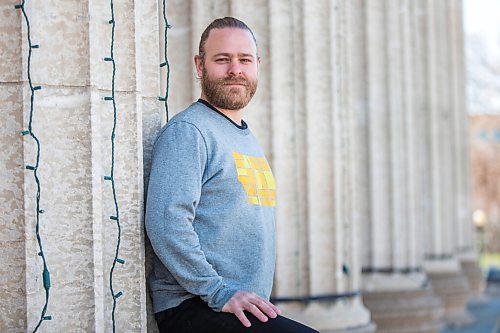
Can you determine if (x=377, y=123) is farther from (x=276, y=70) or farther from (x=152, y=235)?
(x=152, y=235)

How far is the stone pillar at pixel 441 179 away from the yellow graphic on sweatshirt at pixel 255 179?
9752 mm

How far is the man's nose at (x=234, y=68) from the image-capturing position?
3.50 meters

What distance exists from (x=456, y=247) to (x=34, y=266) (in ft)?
46.0

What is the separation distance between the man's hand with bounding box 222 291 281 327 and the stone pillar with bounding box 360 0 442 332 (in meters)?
7.17

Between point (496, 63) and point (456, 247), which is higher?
point (496, 63)

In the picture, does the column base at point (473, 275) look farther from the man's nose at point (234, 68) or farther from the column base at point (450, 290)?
the man's nose at point (234, 68)

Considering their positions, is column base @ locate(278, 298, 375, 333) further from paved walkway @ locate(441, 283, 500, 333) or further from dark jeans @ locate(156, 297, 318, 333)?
paved walkway @ locate(441, 283, 500, 333)

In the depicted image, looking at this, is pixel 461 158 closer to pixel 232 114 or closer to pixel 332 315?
pixel 332 315

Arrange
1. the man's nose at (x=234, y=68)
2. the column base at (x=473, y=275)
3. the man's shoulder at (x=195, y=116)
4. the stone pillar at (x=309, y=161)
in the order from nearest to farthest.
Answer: the man's shoulder at (x=195, y=116), the man's nose at (x=234, y=68), the stone pillar at (x=309, y=161), the column base at (x=473, y=275)

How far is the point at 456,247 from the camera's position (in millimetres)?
16500

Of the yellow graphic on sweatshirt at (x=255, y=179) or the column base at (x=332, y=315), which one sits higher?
the yellow graphic on sweatshirt at (x=255, y=179)

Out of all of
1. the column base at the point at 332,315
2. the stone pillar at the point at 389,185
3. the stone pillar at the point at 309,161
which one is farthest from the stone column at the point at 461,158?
the stone pillar at the point at 309,161

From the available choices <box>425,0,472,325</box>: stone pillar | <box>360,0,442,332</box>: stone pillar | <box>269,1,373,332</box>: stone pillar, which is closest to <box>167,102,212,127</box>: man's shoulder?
<box>269,1,373,332</box>: stone pillar

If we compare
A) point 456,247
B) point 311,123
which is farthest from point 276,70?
point 456,247
